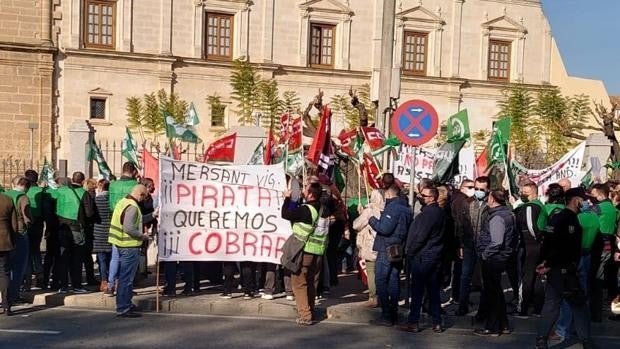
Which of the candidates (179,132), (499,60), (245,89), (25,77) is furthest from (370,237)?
(499,60)

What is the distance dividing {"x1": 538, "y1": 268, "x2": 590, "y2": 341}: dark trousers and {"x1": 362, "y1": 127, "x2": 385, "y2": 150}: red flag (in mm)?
5481

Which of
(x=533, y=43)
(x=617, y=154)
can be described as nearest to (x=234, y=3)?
(x=533, y=43)

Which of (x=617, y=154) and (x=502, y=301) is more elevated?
(x=617, y=154)

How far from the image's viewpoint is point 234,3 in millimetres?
37875

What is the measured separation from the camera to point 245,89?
36.2 meters

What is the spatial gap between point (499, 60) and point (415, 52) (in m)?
4.96

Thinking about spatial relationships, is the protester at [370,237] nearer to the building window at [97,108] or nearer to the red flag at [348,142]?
the red flag at [348,142]

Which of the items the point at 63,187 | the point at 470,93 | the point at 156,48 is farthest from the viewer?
the point at 470,93

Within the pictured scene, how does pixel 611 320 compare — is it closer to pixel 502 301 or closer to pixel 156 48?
pixel 502 301

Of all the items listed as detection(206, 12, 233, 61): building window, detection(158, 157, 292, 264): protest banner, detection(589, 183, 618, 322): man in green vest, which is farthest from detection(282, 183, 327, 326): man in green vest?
detection(206, 12, 233, 61): building window

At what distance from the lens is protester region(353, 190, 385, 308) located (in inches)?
457

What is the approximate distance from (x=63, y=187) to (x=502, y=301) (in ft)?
21.1

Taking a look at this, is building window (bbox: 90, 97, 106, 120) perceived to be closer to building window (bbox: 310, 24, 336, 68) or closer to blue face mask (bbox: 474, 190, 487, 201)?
building window (bbox: 310, 24, 336, 68)

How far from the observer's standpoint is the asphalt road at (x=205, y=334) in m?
9.71
